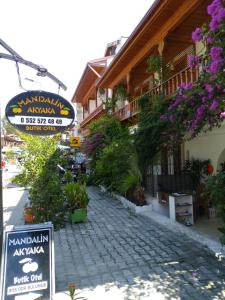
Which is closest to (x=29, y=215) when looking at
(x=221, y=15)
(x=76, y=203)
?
(x=76, y=203)

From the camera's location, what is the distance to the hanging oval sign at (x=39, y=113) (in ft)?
14.3

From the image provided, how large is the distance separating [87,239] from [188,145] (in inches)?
186

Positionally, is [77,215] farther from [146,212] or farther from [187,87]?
[187,87]

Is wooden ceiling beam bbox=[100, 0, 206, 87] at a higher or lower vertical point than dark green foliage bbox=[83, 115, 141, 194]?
higher

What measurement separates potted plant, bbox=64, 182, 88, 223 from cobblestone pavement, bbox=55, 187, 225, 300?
0.37 meters

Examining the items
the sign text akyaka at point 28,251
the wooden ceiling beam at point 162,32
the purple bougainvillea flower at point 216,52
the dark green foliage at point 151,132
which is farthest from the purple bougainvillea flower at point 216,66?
the wooden ceiling beam at point 162,32

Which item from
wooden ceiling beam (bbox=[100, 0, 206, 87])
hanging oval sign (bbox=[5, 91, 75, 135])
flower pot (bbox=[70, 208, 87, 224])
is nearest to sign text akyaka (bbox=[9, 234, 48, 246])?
hanging oval sign (bbox=[5, 91, 75, 135])

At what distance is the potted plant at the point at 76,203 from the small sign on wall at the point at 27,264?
4100mm

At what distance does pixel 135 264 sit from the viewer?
5.12m

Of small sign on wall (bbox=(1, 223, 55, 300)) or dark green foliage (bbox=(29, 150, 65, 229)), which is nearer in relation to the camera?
small sign on wall (bbox=(1, 223, 55, 300))

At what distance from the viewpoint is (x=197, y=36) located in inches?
173

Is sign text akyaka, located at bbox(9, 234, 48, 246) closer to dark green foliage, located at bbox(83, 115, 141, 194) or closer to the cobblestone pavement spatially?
the cobblestone pavement

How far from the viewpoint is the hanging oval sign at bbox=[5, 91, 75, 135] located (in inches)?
172

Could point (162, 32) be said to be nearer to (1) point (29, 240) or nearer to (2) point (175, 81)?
(2) point (175, 81)
